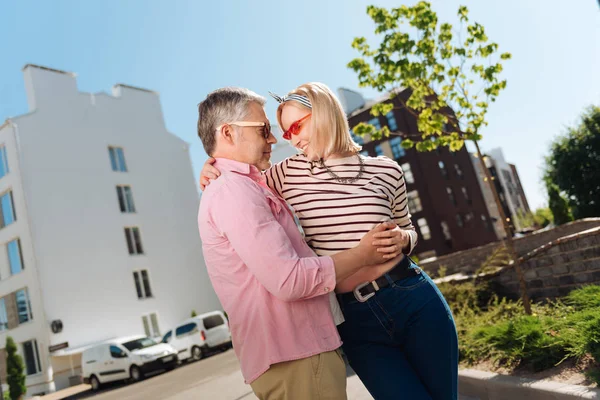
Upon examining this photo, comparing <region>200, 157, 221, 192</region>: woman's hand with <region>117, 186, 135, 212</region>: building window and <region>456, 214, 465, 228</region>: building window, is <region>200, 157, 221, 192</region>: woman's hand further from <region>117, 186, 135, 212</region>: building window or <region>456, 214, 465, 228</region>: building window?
<region>456, 214, 465, 228</region>: building window

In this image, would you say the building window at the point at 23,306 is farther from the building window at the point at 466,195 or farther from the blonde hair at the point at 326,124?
the building window at the point at 466,195

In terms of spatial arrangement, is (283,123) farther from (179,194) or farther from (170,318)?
(179,194)

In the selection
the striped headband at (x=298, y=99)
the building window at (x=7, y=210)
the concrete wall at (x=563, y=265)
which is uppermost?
the building window at (x=7, y=210)

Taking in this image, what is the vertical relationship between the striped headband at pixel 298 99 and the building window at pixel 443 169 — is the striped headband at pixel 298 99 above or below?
below

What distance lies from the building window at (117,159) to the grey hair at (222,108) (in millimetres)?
32473

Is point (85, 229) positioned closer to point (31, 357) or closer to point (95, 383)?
point (31, 357)

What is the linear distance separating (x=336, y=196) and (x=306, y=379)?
714mm

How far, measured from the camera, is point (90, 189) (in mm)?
30719

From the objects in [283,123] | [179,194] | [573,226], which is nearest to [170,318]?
[179,194]

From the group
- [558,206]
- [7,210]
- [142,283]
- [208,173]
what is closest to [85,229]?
[7,210]

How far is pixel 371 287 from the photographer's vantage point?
2115 mm

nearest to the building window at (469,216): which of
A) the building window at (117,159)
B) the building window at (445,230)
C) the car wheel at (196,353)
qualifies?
the building window at (445,230)

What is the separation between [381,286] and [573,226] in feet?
70.3

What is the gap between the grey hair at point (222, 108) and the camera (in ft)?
6.81
